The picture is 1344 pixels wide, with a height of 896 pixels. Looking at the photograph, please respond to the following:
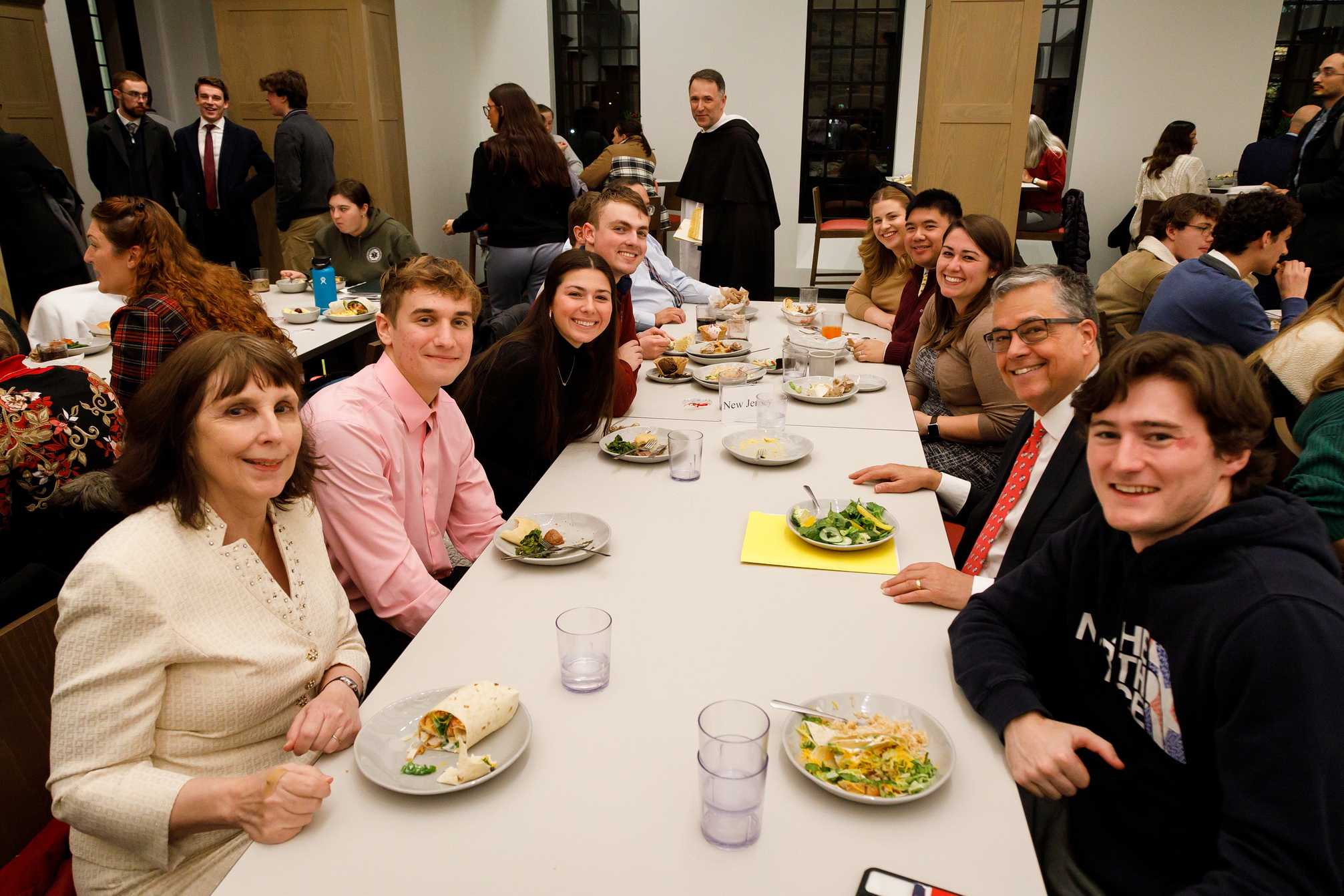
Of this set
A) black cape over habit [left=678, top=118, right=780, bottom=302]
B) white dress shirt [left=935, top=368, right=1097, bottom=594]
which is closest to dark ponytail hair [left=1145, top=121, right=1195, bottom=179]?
black cape over habit [left=678, top=118, right=780, bottom=302]

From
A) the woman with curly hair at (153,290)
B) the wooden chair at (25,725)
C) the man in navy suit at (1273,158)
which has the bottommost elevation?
the wooden chair at (25,725)

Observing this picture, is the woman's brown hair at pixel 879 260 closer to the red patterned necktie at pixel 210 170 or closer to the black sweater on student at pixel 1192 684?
the black sweater on student at pixel 1192 684

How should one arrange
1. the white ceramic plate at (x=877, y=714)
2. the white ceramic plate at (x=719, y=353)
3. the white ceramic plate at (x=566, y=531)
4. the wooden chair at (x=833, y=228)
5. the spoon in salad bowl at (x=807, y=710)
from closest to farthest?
the white ceramic plate at (x=877, y=714)
the spoon in salad bowl at (x=807, y=710)
the white ceramic plate at (x=566, y=531)
the white ceramic plate at (x=719, y=353)
the wooden chair at (x=833, y=228)

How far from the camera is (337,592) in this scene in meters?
1.57

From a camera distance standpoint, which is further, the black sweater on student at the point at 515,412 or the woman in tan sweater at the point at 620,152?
the woman in tan sweater at the point at 620,152

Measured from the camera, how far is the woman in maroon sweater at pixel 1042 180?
6832 mm

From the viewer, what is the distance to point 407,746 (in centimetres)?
125

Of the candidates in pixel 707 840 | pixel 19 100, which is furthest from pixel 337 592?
pixel 19 100

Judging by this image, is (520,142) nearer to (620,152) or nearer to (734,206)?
(734,206)

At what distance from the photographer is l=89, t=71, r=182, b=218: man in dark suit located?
5930mm

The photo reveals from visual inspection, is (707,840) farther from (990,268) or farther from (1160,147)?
(1160,147)

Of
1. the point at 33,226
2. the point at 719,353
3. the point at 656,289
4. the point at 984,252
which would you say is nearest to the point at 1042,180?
the point at 656,289

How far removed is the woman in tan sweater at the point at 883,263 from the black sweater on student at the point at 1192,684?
2.64 m

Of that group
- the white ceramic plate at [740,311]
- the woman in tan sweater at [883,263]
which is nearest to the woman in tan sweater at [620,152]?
the white ceramic plate at [740,311]
